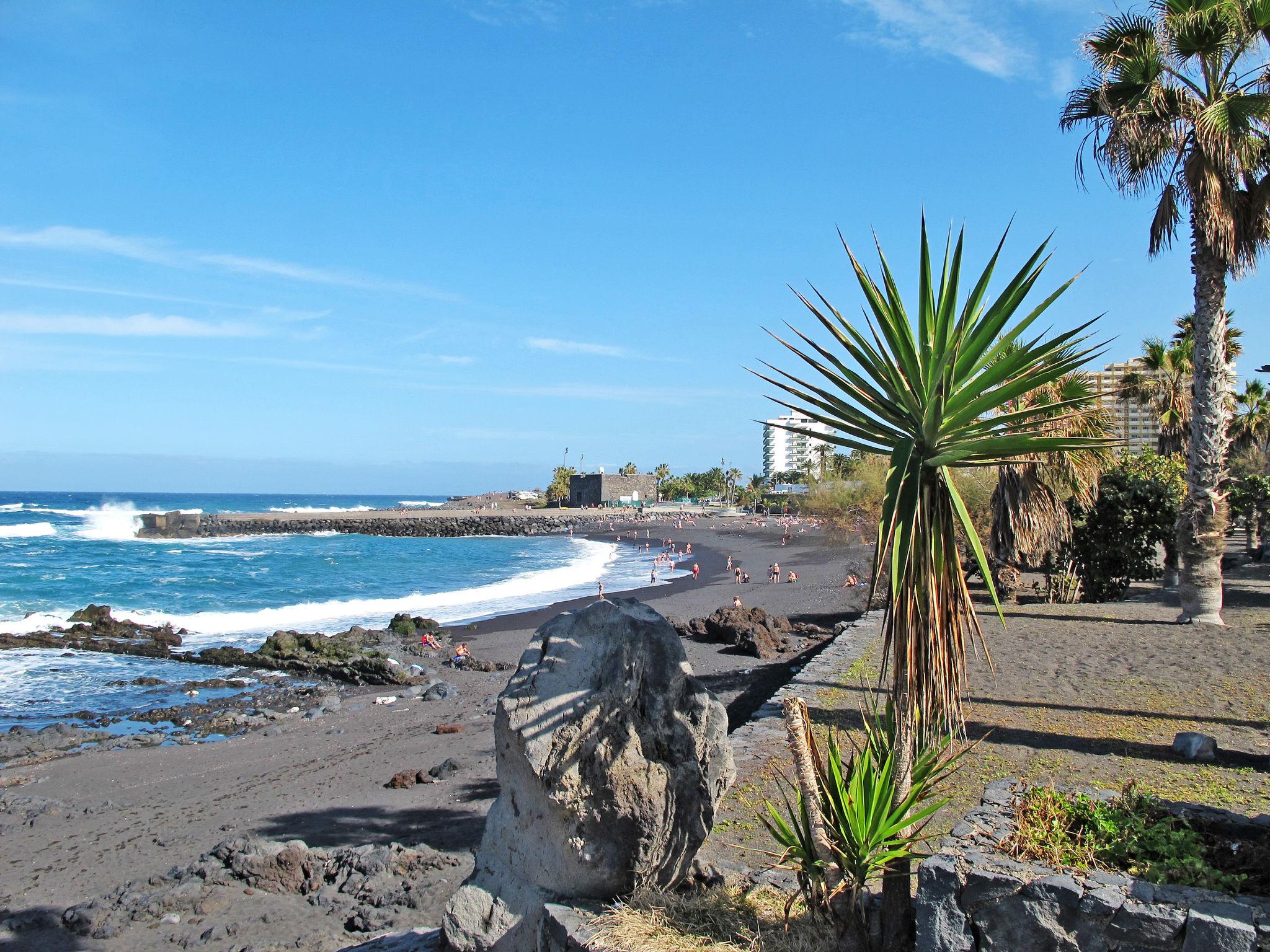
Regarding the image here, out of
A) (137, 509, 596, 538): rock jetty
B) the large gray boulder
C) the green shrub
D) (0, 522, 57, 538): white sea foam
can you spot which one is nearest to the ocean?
(0, 522, 57, 538): white sea foam

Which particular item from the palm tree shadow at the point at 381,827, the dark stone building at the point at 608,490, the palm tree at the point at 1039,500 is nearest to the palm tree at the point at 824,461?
the palm tree at the point at 1039,500

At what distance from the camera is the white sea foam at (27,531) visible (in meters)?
68.1

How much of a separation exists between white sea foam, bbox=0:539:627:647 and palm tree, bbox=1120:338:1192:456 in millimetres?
20376

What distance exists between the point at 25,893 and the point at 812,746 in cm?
810

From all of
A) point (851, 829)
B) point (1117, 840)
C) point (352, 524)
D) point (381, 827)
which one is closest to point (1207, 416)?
point (1117, 840)

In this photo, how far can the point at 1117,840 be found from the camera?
3926 millimetres

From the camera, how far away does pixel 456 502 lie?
13962 cm

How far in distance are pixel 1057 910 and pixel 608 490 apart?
10934 centimetres

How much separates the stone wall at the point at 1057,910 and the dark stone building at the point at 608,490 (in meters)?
108

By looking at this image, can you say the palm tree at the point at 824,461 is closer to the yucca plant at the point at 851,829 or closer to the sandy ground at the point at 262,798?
the sandy ground at the point at 262,798

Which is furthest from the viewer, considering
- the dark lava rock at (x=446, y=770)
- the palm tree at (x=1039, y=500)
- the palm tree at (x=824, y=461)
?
the palm tree at (x=824, y=461)

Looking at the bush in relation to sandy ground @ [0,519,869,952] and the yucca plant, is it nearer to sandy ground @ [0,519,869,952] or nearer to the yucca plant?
sandy ground @ [0,519,869,952]

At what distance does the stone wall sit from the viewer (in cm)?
334

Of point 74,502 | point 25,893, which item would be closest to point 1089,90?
point 25,893
